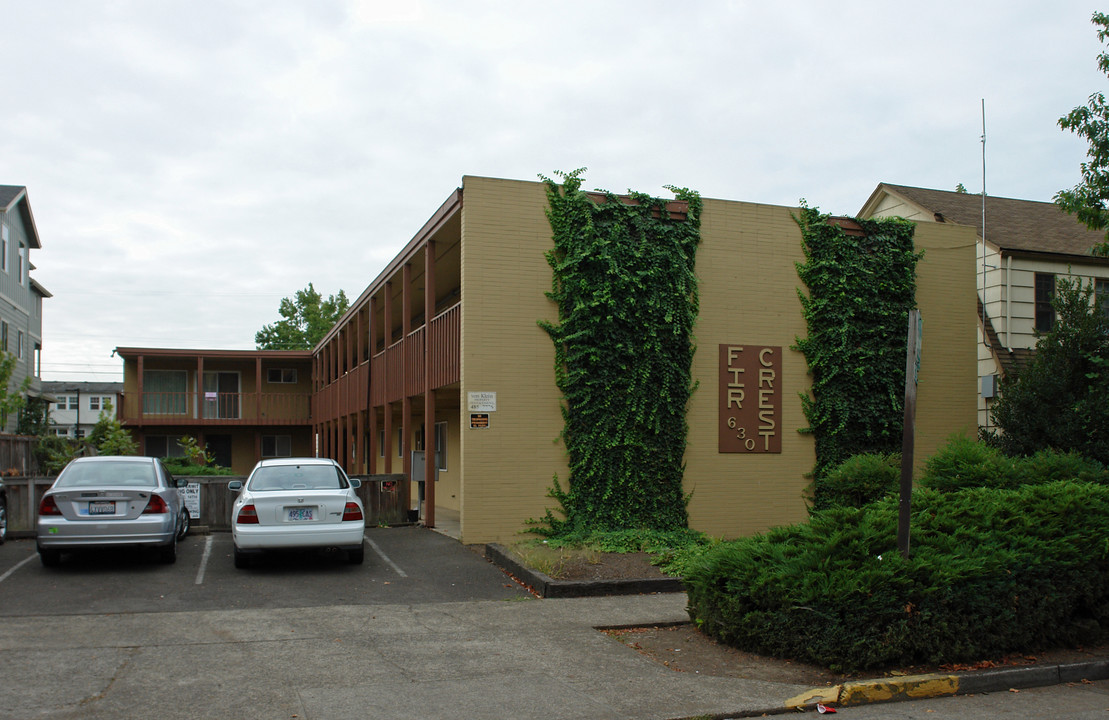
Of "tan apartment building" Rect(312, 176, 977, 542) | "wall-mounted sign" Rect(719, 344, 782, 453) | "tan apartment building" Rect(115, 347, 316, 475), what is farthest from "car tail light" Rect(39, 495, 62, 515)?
"tan apartment building" Rect(115, 347, 316, 475)

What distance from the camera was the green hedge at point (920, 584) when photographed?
7637 millimetres

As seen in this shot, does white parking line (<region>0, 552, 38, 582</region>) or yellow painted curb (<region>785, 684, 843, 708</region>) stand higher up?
yellow painted curb (<region>785, 684, 843, 708</region>)

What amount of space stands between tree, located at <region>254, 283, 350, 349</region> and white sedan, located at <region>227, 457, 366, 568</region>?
52.0 m

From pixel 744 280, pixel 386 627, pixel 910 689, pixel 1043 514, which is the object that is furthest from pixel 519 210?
pixel 910 689

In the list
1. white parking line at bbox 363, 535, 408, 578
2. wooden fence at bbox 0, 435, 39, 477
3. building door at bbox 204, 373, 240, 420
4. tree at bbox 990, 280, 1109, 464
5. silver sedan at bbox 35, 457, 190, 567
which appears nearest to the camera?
silver sedan at bbox 35, 457, 190, 567

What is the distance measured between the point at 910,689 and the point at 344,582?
7220 millimetres

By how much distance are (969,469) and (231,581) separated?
30.9 feet

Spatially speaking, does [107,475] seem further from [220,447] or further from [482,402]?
[220,447]

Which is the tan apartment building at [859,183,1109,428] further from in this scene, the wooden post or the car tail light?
the car tail light

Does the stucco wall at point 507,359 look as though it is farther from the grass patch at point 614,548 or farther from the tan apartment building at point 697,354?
the grass patch at point 614,548

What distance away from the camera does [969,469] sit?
38.3 ft

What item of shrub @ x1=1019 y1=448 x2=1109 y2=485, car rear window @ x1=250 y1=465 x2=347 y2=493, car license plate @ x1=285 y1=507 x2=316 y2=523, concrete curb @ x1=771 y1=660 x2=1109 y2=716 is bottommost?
concrete curb @ x1=771 y1=660 x2=1109 y2=716

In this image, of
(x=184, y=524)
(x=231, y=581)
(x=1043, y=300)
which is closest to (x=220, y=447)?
(x=184, y=524)

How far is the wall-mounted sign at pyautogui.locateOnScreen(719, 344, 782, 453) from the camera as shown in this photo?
1662 centimetres
